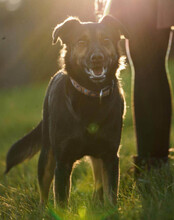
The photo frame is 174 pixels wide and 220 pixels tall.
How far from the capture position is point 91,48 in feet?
12.2

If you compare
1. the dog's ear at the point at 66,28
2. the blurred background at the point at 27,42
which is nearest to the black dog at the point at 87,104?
the dog's ear at the point at 66,28

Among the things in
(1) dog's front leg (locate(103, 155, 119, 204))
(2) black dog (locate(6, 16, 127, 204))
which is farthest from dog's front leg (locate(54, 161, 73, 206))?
(1) dog's front leg (locate(103, 155, 119, 204))

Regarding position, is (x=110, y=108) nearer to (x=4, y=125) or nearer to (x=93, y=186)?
(x=93, y=186)

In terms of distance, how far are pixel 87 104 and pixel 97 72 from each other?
13.0 inches

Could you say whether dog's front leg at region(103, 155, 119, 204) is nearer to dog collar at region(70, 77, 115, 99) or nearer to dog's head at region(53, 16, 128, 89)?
dog collar at region(70, 77, 115, 99)

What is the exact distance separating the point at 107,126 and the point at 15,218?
119 cm

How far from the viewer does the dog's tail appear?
15.1 ft

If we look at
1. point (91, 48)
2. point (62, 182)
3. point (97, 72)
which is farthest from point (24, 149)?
point (91, 48)

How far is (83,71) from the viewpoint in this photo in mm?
3744

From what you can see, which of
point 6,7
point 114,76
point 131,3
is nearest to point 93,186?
point 114,76

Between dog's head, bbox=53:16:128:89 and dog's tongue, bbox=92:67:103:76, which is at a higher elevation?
dog's head, bbox=53:16:128:89

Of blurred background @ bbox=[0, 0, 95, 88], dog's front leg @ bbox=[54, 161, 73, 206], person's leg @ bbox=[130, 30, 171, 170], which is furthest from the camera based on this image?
blurred background @ bbox=[0, 0, 95, 88]

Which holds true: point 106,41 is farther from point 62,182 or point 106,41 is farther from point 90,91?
point 62,182

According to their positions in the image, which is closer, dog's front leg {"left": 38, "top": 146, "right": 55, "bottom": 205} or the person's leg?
dog's front leg {"left": 38, "top": 146, "right": 55, "bottom": 205}
